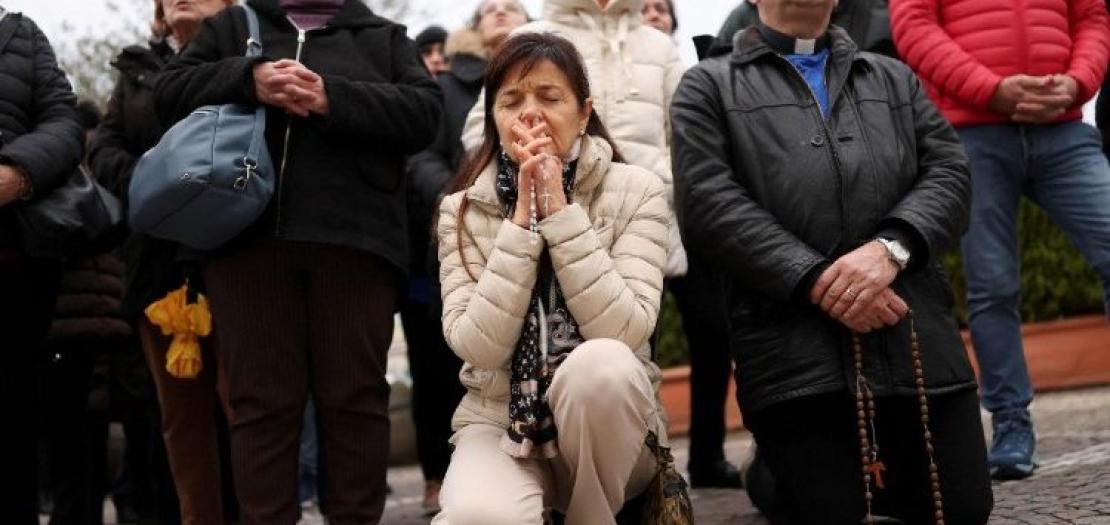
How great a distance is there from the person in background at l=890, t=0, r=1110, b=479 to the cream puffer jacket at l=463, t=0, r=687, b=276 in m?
0.94

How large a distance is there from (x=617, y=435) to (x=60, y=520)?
10.7 feet

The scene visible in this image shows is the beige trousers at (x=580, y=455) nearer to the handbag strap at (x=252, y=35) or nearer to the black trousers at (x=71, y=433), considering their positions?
the handbag strap at (x=252, y=35)

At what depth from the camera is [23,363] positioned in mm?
4934

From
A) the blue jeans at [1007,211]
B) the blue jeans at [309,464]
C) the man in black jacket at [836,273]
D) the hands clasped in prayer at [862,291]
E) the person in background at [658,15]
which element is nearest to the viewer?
the hands clasped in prayer at [862,291]

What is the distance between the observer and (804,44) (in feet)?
14.3

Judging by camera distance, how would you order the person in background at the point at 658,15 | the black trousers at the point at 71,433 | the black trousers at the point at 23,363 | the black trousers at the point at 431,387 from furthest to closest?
the person in background at the point at 658,15, the black trousers at the point at 431,387, the black trousers at the point at 71,433, the black trousers at the point at 23,363

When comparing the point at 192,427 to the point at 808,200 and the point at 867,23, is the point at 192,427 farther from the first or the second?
the point at 867,23

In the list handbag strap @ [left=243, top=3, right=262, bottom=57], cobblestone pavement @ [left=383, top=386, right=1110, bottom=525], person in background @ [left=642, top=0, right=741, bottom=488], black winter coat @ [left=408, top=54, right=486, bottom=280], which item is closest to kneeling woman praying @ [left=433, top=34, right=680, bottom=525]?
handbag strap @ [left=243, top=3, right=262, bottom=57]

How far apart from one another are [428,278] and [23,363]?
1.68 metres

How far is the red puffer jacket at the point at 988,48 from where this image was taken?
5.18m

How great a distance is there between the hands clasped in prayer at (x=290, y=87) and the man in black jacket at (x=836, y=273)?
1080 millimetres

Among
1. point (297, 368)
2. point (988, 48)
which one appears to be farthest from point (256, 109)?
point (988, 48)

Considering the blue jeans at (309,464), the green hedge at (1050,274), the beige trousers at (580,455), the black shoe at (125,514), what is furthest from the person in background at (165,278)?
the green hedge at (1050,274)

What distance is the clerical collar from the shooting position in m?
4.35
